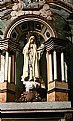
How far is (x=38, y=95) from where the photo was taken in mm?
9180

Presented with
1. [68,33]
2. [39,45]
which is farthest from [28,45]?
[68,33]

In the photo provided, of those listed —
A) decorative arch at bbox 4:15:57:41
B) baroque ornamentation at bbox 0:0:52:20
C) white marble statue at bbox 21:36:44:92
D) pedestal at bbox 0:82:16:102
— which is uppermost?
baroque ornamentation at bbox 0:0:52:20

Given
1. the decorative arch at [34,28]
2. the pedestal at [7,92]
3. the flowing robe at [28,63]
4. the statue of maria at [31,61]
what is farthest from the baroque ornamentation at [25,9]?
the pedestal at [7,92]

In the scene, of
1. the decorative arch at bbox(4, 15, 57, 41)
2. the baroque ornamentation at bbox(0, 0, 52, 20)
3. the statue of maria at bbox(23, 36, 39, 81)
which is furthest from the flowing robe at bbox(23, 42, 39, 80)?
the baroque ornamentation at bbox(0, 0, 52, 20)

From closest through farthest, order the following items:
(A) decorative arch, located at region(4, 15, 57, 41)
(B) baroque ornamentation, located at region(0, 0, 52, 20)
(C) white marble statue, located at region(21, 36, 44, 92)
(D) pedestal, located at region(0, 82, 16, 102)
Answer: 1. (D) pedestal, located at region(0, 82, 16, 102)
2. (C) white marble statue, located at region(21, 36, 44, 92)
3. (A) decorative arch, located at region(4, 15, 57, 41)
4. (B) baroque ornamentation, located at region(0, 0, 52, 20)

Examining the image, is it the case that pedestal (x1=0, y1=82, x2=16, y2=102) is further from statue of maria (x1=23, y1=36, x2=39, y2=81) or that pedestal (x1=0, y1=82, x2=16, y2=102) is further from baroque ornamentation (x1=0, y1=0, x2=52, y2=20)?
baroque ornamentation (x1=0, y1=0, x2=52, y2=20)

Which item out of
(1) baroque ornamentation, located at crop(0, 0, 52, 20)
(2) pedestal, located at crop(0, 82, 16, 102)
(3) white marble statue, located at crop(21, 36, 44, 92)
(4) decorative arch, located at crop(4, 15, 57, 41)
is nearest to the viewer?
(2) pedestal, located at crop(0, 82, 16, 102)

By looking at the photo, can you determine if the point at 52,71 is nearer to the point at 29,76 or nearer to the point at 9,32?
the point at 29,76

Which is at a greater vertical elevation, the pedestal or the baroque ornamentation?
the baroque ornamentation

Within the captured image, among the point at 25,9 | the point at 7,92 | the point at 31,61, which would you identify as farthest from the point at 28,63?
the point at 25,9

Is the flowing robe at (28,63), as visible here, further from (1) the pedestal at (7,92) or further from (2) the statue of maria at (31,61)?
(1) the pedestal at (7,92)

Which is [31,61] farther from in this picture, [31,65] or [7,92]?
[7,92]

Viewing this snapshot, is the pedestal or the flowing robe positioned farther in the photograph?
the flowing robe

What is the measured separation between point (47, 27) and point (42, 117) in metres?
2.07
